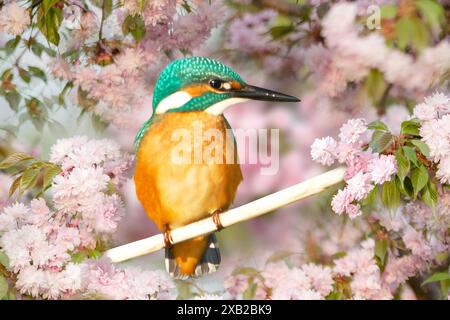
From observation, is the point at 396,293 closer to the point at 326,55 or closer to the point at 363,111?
the point at 363,111

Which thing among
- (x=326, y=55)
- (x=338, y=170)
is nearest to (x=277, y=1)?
(x=326, y=55)

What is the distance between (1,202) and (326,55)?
759 mm

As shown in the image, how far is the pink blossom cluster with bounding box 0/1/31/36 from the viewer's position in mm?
1651

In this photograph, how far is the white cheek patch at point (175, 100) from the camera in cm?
153

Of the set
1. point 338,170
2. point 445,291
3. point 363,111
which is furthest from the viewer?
point 363,111

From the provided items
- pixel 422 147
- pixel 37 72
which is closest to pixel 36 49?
pixel 37 72

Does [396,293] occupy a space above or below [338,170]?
below

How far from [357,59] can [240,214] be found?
0.48 m

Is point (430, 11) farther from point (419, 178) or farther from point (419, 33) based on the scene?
point (419, 178)

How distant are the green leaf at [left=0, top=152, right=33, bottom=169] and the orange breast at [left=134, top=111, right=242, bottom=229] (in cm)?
24

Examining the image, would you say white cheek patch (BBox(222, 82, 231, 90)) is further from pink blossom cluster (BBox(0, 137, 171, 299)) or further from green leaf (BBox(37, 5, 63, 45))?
green leaf (BBox(37, 5, 63, 45))

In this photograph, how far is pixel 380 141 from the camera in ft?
4.66

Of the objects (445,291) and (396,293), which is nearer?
(445,291)
